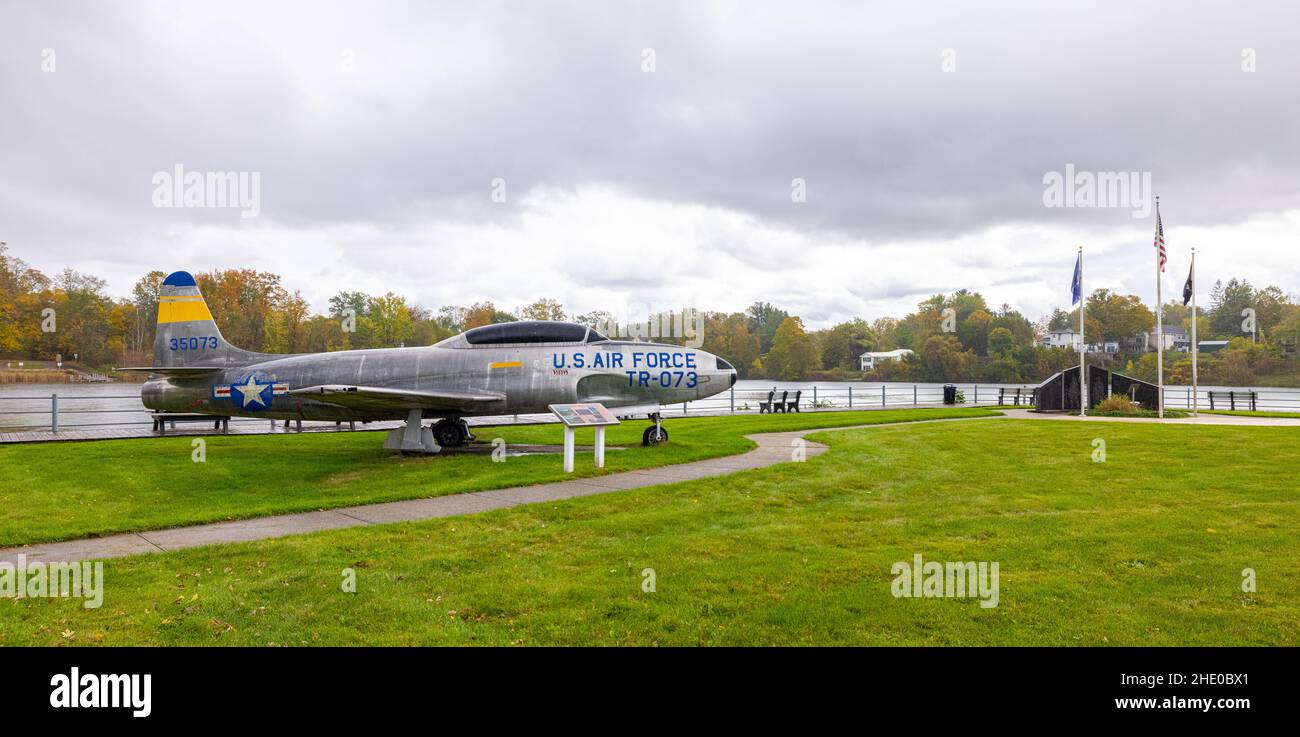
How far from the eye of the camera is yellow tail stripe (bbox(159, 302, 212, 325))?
55.8ft

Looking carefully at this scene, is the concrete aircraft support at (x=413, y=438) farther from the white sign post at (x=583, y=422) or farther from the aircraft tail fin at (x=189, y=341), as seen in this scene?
the aircraft tail fin at (x=189, y=341)

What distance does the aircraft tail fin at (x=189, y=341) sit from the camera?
1683 centimetres

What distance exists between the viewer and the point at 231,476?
39.0 feet

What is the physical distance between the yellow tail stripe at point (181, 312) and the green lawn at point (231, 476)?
122 inches

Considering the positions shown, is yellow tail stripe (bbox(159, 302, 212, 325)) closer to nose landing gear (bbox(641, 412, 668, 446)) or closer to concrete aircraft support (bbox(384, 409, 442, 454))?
concrete aircraft support (bbox(384, 409, 442, 454))

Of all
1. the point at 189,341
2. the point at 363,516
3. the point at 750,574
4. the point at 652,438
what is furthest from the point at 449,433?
the point at 750,574

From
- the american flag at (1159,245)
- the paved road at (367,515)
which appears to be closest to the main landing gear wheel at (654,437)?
the paved road at (367,515)

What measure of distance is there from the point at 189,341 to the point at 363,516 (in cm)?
1163

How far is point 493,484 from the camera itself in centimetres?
1086

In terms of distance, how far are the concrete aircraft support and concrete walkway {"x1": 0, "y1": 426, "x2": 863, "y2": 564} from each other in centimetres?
518

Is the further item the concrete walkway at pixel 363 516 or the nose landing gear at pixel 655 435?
the nose landing gear at pixel 655 435

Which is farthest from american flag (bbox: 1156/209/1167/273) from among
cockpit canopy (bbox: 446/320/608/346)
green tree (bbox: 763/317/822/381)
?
green tree (bbox: 763/317/822/381)

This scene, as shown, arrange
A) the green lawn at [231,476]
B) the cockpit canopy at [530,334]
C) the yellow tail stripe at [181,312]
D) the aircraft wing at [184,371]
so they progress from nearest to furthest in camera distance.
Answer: the green lawn at [231,476] → the cockpit canopy at [530,334] → the aircraft wing at [184,371] → the yellow tail stripe at [181,312]
